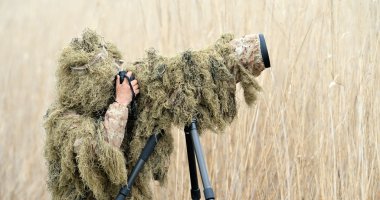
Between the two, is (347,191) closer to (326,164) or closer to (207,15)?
(326,164)

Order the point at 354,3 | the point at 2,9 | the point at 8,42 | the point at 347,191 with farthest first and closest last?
the point at 2,9 → the point at 8,42 → the point at 354,3 → the point at 347,191

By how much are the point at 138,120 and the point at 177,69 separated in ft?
0.50

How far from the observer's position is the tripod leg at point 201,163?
49.6 inches

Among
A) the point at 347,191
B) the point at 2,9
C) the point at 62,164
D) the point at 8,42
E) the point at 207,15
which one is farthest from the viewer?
the point at 2,9

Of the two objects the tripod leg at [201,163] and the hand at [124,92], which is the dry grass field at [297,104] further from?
the tripod leg at [201,163]

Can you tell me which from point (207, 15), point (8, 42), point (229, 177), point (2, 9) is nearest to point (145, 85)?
point (229, 177)

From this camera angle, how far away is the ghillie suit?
4.36ft

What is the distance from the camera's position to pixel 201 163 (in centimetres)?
128

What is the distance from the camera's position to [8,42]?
3.15 meters

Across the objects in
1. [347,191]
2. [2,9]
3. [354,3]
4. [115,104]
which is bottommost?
[347,191]

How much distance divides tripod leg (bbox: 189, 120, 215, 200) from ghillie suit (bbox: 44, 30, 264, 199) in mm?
27

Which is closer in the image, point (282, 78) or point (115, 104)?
point (115, 104)

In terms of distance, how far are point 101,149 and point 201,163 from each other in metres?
0.23

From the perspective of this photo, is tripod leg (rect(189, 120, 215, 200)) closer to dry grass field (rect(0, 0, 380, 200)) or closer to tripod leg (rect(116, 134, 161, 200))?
tripod leg (rect(116, 134, 161, 200))
